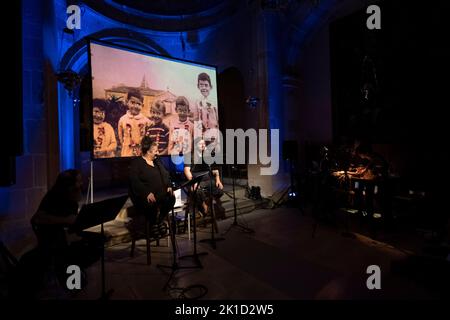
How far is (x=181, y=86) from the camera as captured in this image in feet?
18.6

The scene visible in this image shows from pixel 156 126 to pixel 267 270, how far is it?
11.8 feet

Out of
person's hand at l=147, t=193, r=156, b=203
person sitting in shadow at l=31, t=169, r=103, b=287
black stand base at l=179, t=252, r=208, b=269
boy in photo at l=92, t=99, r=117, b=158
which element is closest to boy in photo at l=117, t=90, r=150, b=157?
boy in photo at l=92, t=99, r=117, b=158

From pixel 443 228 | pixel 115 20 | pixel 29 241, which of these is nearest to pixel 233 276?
pixel 29 241

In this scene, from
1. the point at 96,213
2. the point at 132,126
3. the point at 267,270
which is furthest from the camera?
the point at 132,126

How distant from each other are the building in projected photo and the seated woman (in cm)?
150

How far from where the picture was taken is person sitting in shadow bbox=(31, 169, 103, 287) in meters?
2.60

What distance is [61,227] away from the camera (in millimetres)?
2680

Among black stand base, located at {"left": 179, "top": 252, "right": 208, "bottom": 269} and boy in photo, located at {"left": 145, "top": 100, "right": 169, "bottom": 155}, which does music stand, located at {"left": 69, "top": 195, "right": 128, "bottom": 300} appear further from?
boy in photo, located at {"left": 145, "top": 100, "right": 169, "bottom": 155}

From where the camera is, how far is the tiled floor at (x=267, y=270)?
2.70m

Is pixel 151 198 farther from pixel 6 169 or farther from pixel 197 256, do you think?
pixel 6 169

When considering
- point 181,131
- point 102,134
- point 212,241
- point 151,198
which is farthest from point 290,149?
point 102,134

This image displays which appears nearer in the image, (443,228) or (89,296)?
(89,296)
